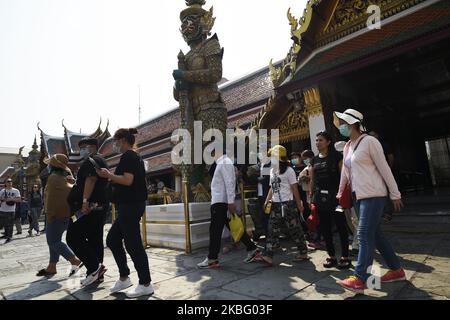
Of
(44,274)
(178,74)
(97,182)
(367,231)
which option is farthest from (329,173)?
(44,274)

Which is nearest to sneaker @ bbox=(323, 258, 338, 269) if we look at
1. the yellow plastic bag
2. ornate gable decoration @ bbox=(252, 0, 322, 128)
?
the yellow plastic bag

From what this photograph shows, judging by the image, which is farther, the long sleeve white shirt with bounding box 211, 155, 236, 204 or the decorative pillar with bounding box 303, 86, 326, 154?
the decorative pillar with bounding box 303, 86, 326, 154

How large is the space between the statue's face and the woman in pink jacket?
15.6 feet

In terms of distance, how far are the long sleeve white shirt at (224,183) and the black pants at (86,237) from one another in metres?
1.55

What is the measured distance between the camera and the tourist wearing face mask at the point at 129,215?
299 centimetres

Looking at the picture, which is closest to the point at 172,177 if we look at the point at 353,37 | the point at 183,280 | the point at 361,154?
the point at 353,37

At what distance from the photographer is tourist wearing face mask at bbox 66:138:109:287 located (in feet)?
11.6

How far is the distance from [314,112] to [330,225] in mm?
3825

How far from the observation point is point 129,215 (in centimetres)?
307

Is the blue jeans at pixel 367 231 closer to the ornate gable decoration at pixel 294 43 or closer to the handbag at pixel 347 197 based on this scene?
the handbag at pixel 347 197

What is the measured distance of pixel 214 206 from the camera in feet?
13.3

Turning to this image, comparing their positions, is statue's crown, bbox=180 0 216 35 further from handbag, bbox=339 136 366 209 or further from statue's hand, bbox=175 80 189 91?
handbag, bbox=339 136 366 209
